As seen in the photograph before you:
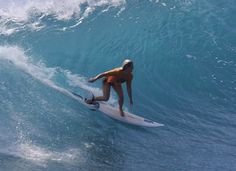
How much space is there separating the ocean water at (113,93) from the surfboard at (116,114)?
0.14m

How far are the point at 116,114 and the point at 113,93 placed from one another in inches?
53.0

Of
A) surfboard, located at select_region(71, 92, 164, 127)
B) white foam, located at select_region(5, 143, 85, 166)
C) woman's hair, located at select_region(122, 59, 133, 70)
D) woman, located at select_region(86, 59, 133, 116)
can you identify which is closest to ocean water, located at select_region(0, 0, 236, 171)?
white foam, located at select_region(5, 143, 85, 166)

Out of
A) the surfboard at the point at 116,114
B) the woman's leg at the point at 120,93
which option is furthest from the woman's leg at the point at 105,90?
the surfboard at the point at 116,114

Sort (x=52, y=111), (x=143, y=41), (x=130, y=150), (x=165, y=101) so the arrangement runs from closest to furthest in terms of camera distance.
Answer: (x=130, y=150) < (x=52, y=111) < (x=165, y=101) < (x=143, y=41)

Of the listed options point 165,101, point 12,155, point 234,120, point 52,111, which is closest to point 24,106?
point 52,111

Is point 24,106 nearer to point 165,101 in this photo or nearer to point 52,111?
point 52,111

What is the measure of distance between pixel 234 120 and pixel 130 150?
2760 mm

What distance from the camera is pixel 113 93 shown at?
11.6 meters

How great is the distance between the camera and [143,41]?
14086 millimetres

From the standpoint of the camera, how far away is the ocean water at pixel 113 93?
8.60 meters

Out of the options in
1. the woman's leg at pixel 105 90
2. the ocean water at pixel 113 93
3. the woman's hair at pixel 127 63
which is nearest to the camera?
the ocean water at pixel 113 93

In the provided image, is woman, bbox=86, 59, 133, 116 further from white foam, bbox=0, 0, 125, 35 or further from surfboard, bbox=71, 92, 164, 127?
white foam, bbox=0, 0, 125, 35

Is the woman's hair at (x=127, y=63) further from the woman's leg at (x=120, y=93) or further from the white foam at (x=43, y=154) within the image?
the white foam at (x=43, y=154)

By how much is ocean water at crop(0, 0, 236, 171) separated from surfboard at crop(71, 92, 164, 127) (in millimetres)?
136
